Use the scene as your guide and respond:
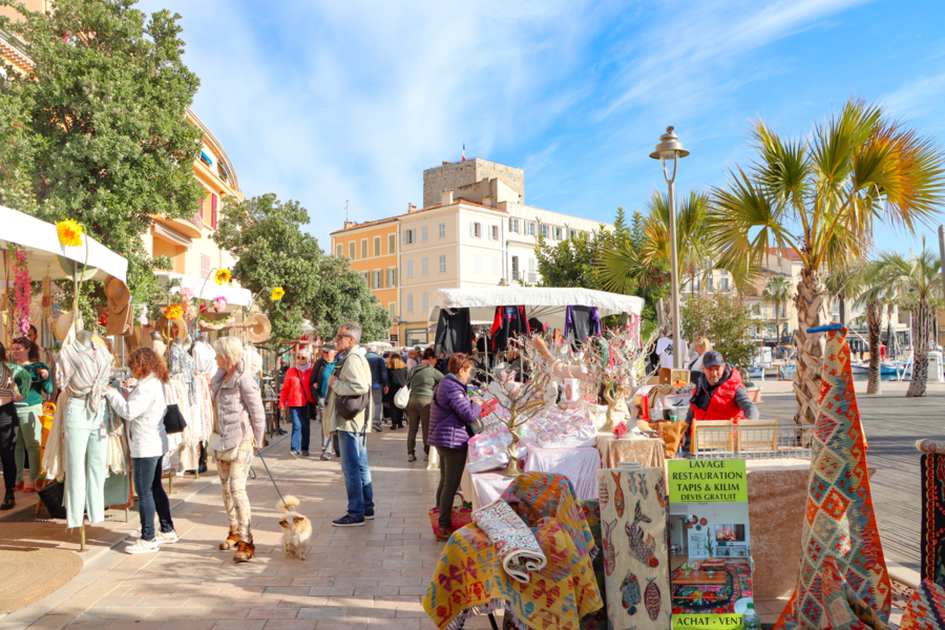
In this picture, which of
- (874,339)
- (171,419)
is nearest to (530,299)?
(171,419)

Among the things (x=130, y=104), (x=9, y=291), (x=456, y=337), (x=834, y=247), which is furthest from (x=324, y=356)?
(x=834, y=247)

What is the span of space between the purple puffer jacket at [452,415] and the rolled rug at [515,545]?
2.09m

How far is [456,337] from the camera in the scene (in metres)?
10.1

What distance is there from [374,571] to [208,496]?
11.9ft

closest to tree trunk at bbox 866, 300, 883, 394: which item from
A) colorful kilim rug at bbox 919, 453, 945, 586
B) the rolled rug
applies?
colorful kilim rug at bbox 919, 453, 945, 586

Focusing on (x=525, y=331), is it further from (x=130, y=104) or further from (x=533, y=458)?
(x=130, y=104)

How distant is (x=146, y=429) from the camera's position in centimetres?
500

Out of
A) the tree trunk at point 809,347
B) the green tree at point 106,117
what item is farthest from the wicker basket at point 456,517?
the green tree at point 106,117

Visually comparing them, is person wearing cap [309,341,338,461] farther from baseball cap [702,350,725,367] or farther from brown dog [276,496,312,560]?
baseball cap [702,350,725,367]

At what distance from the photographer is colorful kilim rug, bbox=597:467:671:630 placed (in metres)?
3.16

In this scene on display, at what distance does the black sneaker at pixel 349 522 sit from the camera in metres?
5.82

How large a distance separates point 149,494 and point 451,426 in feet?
8.64

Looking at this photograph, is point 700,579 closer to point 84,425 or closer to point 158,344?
point 84,425

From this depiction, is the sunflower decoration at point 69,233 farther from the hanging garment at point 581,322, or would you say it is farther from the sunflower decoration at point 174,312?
the hanging garment at point 581,322
